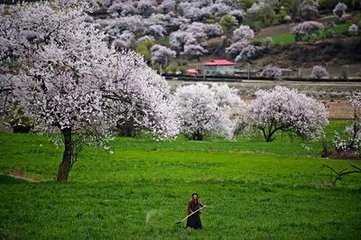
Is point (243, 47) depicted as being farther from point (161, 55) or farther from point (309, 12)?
point (309, 12)

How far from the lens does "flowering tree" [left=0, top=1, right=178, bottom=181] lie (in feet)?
87.8

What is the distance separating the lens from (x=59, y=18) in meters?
28.1

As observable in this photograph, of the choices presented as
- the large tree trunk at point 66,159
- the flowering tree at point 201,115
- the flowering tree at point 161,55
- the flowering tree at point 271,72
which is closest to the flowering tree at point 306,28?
the flowering tree at point 271,72

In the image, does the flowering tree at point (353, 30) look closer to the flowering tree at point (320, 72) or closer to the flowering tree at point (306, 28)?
the flowering tree at point (306, 28)

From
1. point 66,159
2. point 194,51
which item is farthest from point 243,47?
point 66,159

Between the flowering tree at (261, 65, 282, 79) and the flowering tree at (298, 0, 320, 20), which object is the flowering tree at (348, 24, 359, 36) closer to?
the flowering tree at (298, 0, 320, 20)

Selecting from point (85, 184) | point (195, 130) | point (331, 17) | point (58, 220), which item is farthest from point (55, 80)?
point (331, 17)

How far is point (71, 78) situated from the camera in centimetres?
2697

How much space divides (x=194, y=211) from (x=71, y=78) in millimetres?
11263

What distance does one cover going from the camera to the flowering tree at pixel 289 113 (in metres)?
65.4

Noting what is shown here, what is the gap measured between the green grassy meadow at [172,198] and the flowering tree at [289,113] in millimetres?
19910

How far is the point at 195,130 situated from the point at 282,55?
3734 inches

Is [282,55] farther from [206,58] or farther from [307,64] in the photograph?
[206,58]

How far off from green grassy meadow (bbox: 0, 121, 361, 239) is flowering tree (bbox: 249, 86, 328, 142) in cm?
1991
